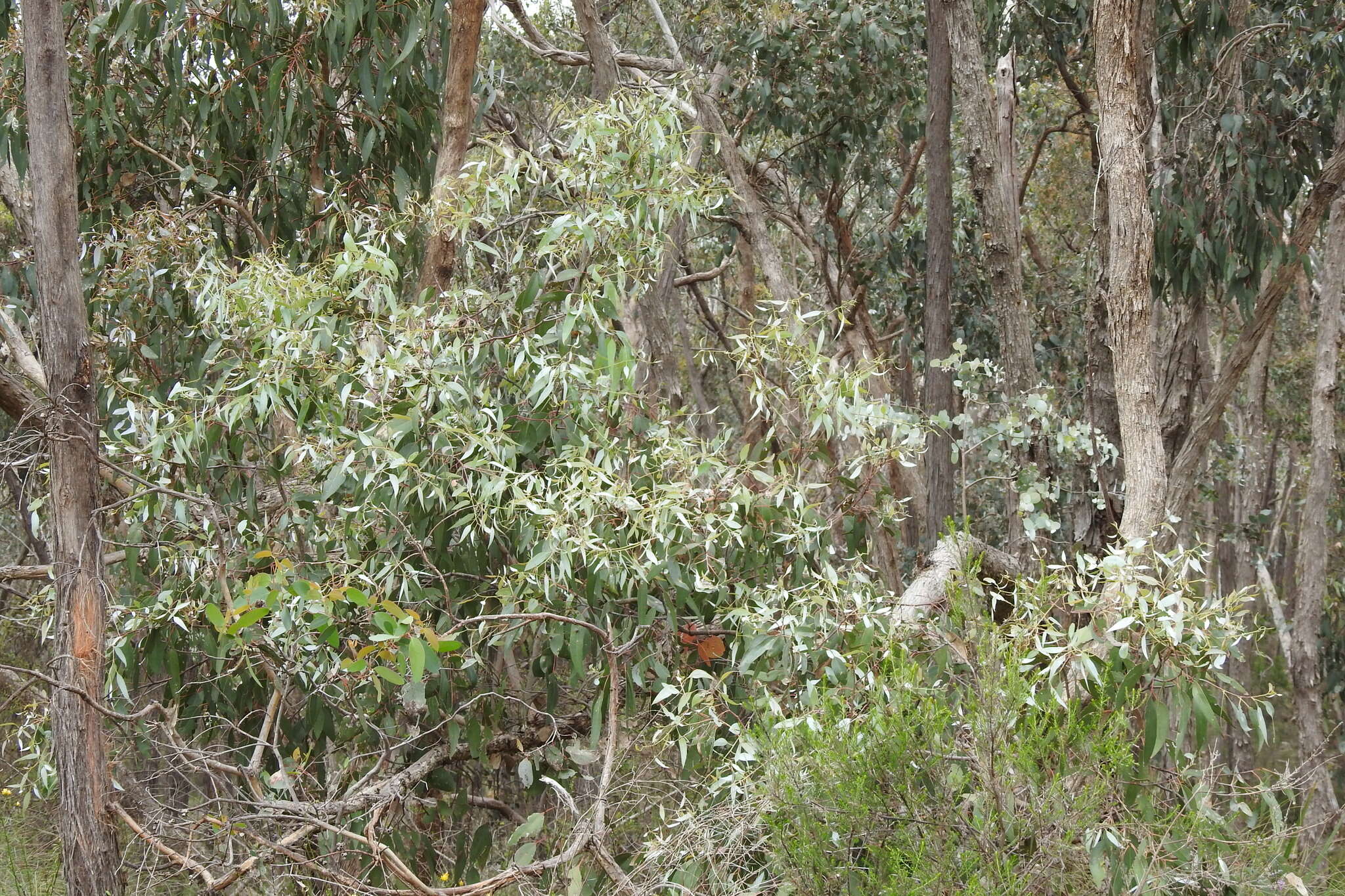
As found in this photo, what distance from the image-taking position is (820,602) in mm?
3727

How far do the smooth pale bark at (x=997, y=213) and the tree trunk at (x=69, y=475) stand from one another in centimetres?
410

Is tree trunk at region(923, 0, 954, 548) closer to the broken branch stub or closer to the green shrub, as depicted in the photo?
the broken branch stub

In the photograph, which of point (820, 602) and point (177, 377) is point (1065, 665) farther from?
point (177, 377)

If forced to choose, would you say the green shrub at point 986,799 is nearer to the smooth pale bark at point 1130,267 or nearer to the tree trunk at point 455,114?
the smooth pale bark at point 1130,267

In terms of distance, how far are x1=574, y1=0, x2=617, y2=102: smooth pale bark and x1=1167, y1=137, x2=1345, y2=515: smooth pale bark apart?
369 cm

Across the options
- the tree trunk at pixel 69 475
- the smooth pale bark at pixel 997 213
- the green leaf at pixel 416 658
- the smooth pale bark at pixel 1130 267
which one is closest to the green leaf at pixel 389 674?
the green leaf at pixel 416 658

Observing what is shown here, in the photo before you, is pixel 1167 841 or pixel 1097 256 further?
pixel 1097 256

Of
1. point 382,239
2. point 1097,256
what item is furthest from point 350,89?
point 1097,256

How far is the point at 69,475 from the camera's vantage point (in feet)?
11.7

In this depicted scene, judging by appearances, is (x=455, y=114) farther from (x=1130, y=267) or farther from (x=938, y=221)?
(x=1130, y=267)

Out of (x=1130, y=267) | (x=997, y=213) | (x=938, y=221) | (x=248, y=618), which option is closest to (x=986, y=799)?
(x=248, y=618)

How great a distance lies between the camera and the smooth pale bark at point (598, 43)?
23.0ft

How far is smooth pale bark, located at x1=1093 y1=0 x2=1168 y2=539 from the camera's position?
4.69 meters

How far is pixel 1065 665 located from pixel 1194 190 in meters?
4.23
